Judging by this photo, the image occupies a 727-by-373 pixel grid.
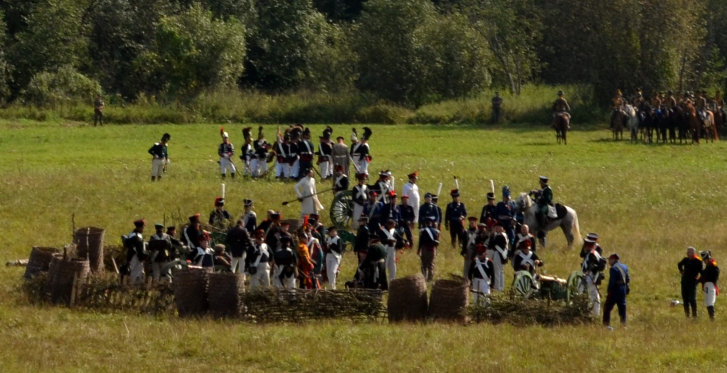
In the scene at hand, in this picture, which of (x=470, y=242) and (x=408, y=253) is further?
(x=408, y=253)

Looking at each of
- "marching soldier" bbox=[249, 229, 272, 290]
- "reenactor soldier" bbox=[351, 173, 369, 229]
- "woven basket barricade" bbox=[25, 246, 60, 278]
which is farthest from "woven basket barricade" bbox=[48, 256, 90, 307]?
"reenactor soldier" bbox=[351, 173, 369, 229]

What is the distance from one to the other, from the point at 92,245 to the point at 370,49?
4356cm

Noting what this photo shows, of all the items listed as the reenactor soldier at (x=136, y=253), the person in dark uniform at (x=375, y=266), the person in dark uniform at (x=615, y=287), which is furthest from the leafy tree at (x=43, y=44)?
the person in dark uniform at (x=615, y=287)

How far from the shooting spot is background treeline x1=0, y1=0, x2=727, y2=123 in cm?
6244

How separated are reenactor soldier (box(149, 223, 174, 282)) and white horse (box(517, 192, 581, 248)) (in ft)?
27.7

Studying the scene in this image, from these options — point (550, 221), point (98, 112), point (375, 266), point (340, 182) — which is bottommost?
point (375, 266)

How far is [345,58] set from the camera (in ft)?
231

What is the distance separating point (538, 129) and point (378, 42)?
12.7 m

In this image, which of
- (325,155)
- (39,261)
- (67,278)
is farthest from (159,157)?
(67,278)

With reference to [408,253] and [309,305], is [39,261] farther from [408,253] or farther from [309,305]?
[408,253]

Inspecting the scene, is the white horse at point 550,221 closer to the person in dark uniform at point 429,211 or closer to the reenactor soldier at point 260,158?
the person in dark uniform at point 429,211

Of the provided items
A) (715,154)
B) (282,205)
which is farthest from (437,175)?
(715,154)

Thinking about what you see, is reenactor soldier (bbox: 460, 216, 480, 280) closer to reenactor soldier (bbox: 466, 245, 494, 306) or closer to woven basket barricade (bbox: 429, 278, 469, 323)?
reenactor soldier (bbox: 466, 245, 494, 306)

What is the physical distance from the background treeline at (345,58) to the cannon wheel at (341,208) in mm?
30102
